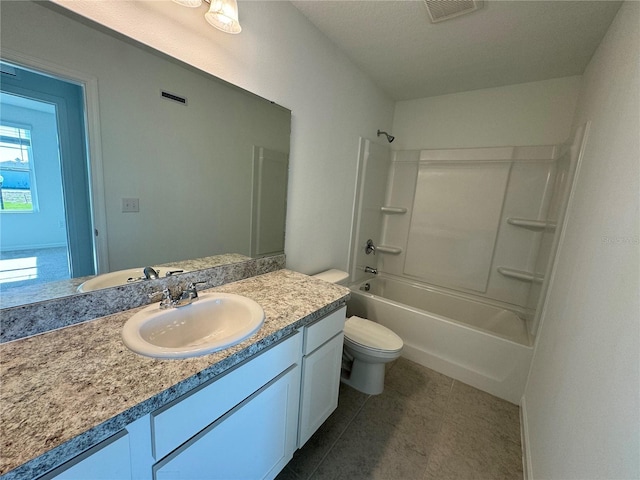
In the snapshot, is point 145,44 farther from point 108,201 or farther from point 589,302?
point 589,302

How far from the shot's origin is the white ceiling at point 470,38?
1.41 m

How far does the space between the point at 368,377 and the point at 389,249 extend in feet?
4.84

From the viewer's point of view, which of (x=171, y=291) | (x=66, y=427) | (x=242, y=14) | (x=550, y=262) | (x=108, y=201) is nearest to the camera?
(x=66, y=427)

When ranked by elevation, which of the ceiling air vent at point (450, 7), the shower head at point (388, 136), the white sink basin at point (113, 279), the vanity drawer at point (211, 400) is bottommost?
the vanity drawer at point (211, 400)

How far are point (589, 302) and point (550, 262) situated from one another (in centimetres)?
87

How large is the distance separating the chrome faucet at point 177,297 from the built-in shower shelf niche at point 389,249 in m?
2.23

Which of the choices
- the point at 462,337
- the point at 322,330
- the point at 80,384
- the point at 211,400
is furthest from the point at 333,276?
the point at 80,384

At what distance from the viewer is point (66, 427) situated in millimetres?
513

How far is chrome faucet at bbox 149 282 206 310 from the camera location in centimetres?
105

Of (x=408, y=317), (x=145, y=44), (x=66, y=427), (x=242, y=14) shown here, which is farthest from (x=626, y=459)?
(x=242, y=14)

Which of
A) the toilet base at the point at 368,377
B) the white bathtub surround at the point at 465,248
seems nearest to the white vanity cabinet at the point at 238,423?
the toilet base at the point at 368,377

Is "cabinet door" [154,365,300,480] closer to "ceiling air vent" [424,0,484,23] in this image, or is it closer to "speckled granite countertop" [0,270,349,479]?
"speckled granite countertop" [0,270,349,479]

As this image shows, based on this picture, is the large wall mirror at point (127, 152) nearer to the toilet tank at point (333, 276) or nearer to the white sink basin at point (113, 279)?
the white sink basin at point (113, 279)

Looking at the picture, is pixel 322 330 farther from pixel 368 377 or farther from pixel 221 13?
pixel 221 13
